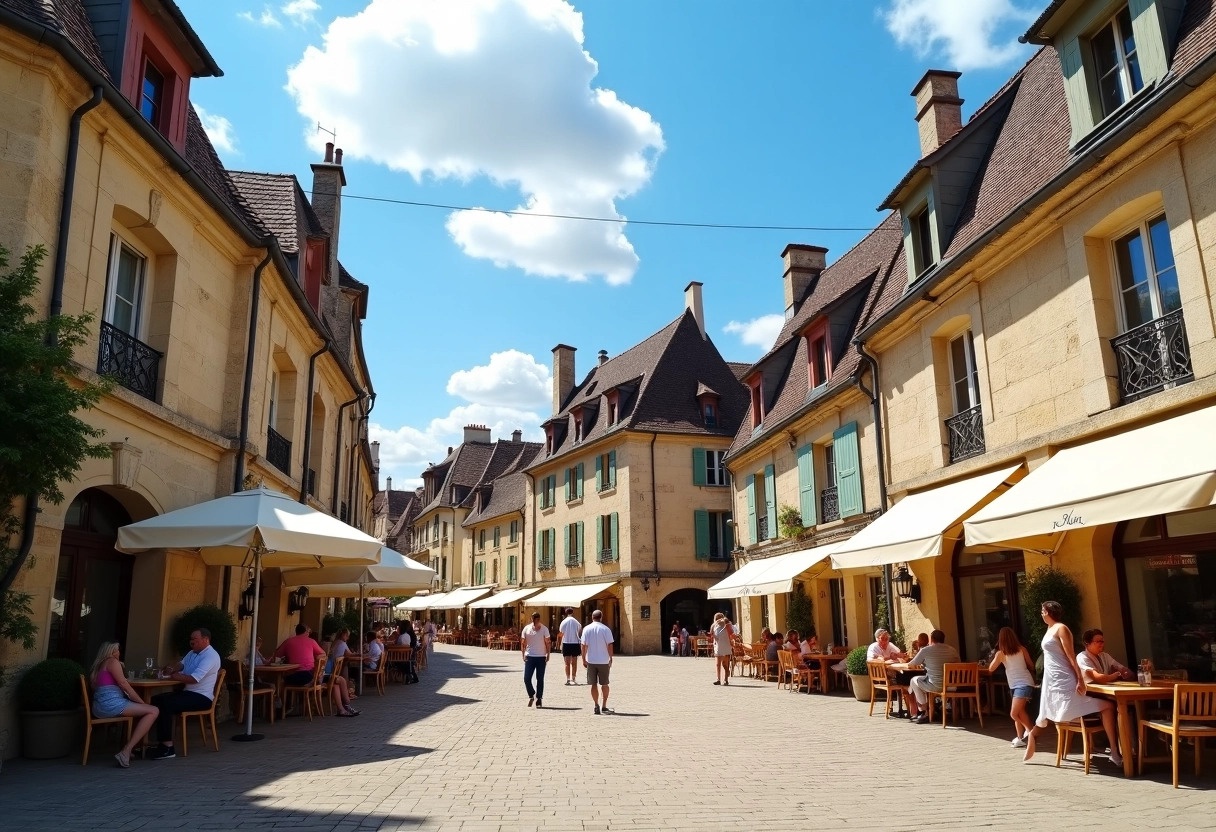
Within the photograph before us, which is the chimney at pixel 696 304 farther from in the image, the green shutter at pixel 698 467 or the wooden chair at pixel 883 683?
the wooden chair at pixel 883 683

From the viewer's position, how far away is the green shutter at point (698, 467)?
31.8m

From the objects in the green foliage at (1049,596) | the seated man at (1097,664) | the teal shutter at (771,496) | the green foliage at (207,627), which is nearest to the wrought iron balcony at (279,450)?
the green foliage at (207,627)

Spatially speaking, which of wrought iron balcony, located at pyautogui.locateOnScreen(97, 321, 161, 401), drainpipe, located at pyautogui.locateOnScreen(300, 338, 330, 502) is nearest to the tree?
wrought iron balcony, located at pyautogui.locateOnScreen(97, 321, 161, 401)

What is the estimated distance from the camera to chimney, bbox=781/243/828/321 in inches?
910

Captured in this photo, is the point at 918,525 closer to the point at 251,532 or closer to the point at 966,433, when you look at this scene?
the point at 966,433

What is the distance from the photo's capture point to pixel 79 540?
9.26 m

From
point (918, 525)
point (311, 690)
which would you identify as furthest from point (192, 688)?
point (918, 525)

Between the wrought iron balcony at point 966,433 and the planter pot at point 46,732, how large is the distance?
34.8 feet

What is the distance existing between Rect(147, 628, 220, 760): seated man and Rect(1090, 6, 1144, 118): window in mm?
10857

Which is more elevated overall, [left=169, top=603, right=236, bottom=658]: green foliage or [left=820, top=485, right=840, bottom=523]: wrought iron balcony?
[left=820, top=485, right=840, bottom=523]: wrought iron balcony

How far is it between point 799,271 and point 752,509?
6480 mm

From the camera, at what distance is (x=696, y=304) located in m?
36.0

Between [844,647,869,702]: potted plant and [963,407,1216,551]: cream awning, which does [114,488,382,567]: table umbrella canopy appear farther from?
[844,647,869,702]: potted plant

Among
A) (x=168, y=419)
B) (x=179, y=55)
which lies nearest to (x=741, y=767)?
(x=168, y=419)
